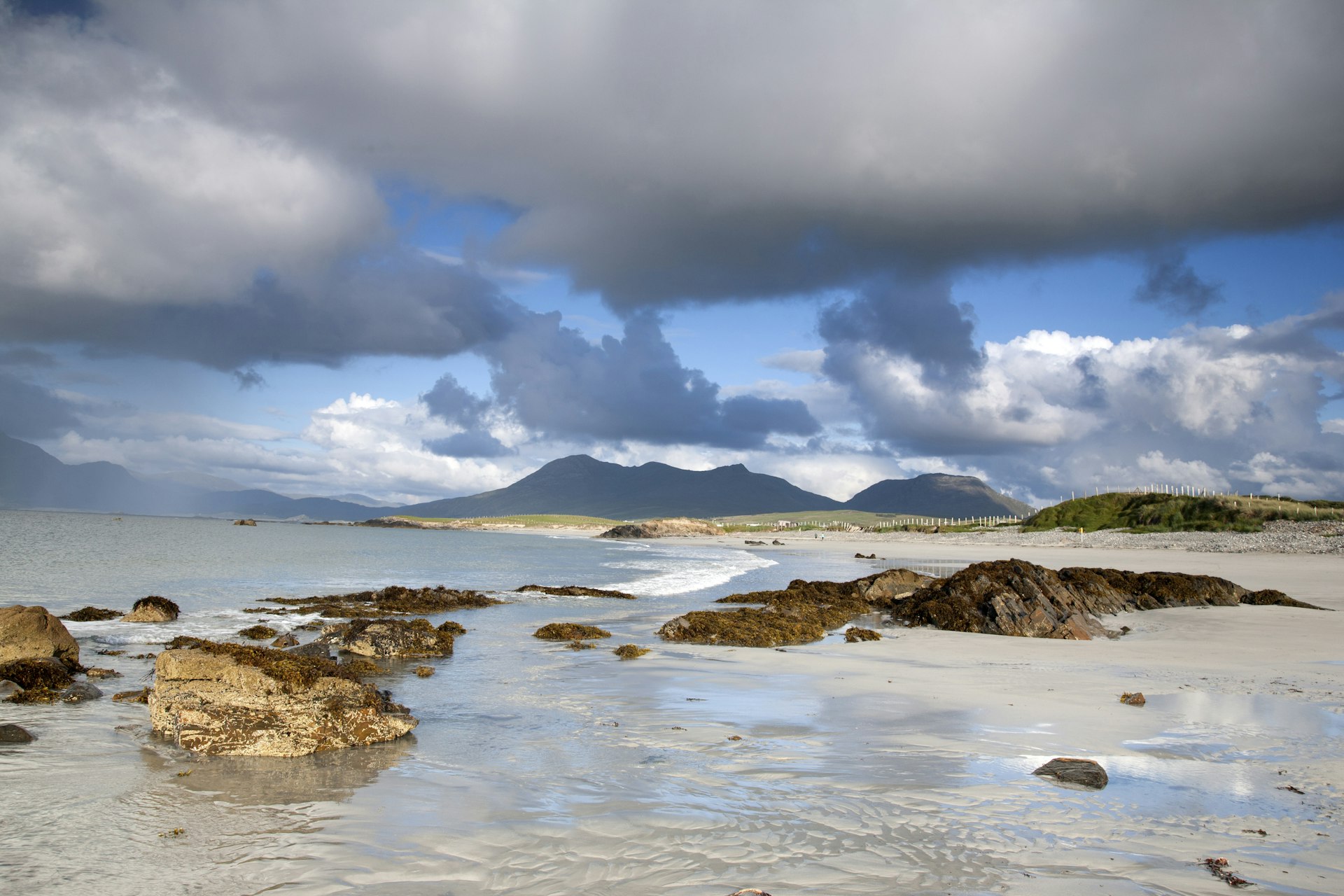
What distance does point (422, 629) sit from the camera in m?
16.2

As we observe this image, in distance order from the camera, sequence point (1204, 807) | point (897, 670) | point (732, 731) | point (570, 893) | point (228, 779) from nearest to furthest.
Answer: point (570, 893), point (1204, 807), point (228, 779), point (732, 731), point (897, 670)

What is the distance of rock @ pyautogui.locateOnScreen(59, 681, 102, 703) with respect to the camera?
1086 centimetres

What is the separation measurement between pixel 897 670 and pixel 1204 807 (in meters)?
6.88

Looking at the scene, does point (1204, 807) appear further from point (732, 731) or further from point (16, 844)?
point (16, 844)

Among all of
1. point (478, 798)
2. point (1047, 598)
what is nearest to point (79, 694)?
point (478, 798)

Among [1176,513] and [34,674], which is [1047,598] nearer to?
[34,674]

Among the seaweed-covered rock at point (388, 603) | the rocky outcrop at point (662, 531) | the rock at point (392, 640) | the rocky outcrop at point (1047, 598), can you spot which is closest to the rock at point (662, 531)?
the rocky outcrop at point (662, 531)

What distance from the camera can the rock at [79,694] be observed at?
10.9 m

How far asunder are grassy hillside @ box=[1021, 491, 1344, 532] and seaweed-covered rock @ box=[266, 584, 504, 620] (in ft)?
205

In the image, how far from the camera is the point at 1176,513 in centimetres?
7400

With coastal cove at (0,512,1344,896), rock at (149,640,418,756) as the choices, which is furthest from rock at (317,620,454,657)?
rock at (149,640,418,756)

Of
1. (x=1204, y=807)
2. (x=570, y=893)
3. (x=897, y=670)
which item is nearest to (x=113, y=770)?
(x=570, y=893)

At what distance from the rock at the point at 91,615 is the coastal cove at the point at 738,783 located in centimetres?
467

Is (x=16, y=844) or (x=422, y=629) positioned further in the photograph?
(x=422, y=629)
